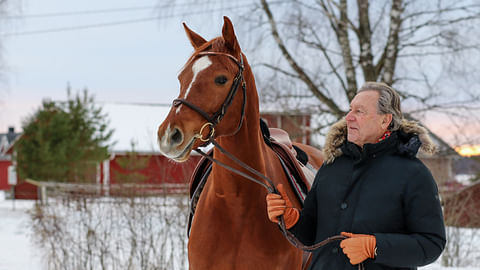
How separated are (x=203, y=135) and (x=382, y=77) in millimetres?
7318

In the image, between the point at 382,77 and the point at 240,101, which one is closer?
the point at 240,101

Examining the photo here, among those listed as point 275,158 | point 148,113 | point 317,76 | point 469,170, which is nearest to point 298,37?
point 317,76

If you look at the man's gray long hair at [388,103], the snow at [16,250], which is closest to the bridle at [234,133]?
the man's gray long hair at [388,103]

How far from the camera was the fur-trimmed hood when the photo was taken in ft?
6.48

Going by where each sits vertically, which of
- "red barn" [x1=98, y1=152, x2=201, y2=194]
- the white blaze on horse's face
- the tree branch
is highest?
the tree branch

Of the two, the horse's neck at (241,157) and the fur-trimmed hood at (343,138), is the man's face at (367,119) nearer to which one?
the fur-trimmed hood at (343,138)

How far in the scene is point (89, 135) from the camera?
71.6 feet

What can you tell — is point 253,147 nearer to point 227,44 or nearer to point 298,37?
point 227,44

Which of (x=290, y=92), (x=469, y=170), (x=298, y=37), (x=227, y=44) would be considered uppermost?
(x=298, y=37)

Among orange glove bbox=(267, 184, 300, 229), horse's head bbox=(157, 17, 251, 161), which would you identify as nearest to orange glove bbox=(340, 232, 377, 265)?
orange glove bbox=(267, 184, 300, 229)

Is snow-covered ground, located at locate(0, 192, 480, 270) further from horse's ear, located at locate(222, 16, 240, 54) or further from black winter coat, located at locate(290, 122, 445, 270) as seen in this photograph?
black winter coat, located at locate(290, 122, 445, 270)

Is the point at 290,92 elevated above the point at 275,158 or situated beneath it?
elevated above

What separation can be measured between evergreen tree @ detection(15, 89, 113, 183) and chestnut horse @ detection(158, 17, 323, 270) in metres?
18.4

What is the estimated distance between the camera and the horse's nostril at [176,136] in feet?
6.83
